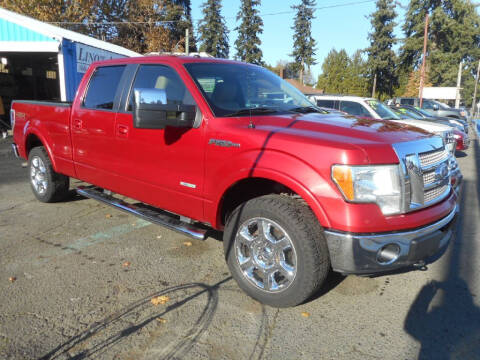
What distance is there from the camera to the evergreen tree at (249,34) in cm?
5572

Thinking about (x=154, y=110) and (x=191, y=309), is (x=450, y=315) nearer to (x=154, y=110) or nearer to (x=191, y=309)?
(x=191, y=309)

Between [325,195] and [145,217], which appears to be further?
[145,217]

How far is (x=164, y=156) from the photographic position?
356cm

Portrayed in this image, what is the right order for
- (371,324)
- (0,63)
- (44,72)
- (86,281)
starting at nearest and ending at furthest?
(371,324), (86,281), (0,63), (44,72)

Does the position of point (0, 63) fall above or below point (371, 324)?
above

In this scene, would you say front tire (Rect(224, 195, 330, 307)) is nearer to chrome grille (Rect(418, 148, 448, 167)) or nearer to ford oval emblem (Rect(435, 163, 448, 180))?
chrome grille (Rect(418, 148, 448, 167))

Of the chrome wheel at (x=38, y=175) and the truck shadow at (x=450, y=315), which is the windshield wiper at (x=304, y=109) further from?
the chrome wheel at (x=38, y=175)

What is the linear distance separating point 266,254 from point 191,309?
28.1 inches

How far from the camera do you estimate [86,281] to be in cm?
333

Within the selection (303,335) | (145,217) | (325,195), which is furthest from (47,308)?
(325,195)

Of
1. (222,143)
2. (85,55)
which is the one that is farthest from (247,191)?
(85,55)

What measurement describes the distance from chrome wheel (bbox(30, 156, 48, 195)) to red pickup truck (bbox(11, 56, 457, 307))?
145 cm

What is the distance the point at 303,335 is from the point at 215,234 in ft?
6.80

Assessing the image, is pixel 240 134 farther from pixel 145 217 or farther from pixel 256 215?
pixel 145 217
